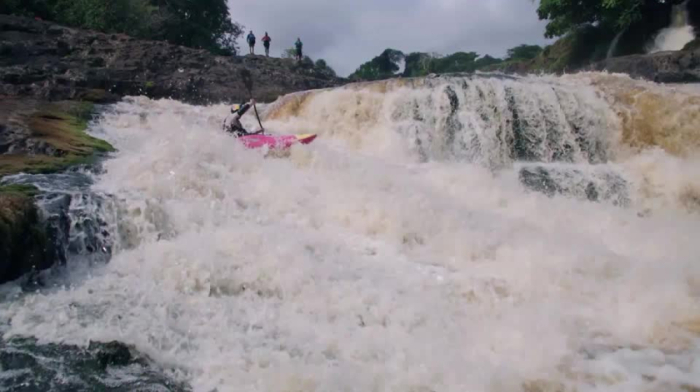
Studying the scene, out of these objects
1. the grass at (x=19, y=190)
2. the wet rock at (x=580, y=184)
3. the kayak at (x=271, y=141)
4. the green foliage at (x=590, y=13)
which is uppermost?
the green foliage at (x=590, y=13)

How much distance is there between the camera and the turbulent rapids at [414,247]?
161 inches

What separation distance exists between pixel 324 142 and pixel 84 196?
556 centimetres

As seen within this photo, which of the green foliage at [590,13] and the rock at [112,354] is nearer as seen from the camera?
the rock at [112,354]

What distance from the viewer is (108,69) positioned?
1498cm

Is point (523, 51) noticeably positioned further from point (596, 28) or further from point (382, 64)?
point (596, 28)

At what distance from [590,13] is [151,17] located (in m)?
15.7

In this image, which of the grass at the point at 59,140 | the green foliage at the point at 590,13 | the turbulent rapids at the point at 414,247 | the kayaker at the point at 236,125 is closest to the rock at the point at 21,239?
the turbulent rapids at the point at 414,247

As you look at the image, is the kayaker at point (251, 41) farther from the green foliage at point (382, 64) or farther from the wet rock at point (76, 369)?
the green foliage at point (382, 64)

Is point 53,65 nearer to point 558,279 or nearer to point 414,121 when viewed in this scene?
point 414,121

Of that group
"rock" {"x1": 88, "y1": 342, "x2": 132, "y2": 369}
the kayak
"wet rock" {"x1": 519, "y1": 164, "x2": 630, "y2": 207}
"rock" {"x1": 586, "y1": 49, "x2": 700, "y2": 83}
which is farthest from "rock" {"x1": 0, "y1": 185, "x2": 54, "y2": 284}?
"rock" {"x1": 586, "y1": 49, "x2": 700, "y2": 83}

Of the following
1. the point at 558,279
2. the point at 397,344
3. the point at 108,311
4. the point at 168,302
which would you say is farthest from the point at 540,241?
the point at 108,311

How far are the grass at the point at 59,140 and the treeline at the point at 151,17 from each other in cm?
890

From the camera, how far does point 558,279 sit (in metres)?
5.63

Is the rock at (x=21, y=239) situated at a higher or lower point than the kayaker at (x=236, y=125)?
lower
